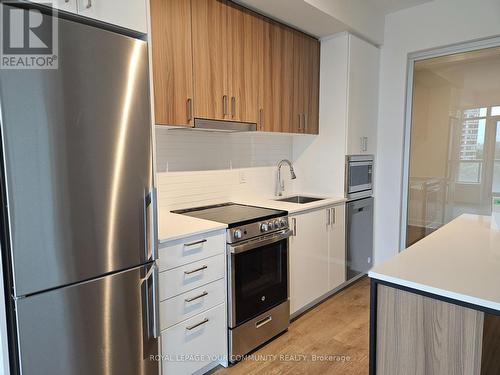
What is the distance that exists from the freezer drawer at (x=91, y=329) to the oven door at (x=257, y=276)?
1.87 feet

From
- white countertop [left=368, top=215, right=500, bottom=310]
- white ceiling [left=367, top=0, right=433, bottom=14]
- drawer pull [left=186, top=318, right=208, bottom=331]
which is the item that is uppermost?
white ceiling [left=367, top=0, right=433, bottom=14]

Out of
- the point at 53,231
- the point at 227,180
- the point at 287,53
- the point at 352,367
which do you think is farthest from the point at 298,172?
the point at 53,231

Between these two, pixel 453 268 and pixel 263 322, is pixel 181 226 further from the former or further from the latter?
pixel 453 268

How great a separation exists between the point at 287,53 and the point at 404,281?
229 centimetres

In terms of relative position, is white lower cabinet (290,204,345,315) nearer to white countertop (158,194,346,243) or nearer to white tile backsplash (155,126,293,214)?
white countertop (158,194,346,243)

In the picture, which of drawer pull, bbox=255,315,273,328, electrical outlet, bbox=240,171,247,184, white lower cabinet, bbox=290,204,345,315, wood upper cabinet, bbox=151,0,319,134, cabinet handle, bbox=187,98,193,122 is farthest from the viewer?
electrical outlet, bbox=240,171,247,184

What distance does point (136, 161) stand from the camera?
1.54m

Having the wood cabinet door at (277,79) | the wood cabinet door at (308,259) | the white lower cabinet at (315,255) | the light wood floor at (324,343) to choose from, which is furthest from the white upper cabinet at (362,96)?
the light wood floor at (324,343)

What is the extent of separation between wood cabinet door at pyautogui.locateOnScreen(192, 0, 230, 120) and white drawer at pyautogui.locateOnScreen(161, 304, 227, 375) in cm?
131

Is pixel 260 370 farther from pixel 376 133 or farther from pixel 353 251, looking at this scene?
pixel 376 133

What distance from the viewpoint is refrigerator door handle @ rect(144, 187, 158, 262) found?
5.23ft

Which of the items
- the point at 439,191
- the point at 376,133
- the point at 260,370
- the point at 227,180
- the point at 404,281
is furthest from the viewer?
the point at 376,133

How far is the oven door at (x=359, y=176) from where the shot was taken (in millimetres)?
3203

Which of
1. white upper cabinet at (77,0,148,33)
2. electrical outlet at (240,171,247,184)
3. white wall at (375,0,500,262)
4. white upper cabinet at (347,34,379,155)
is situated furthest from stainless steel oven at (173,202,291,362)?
white wall at (375,0,500,262)
